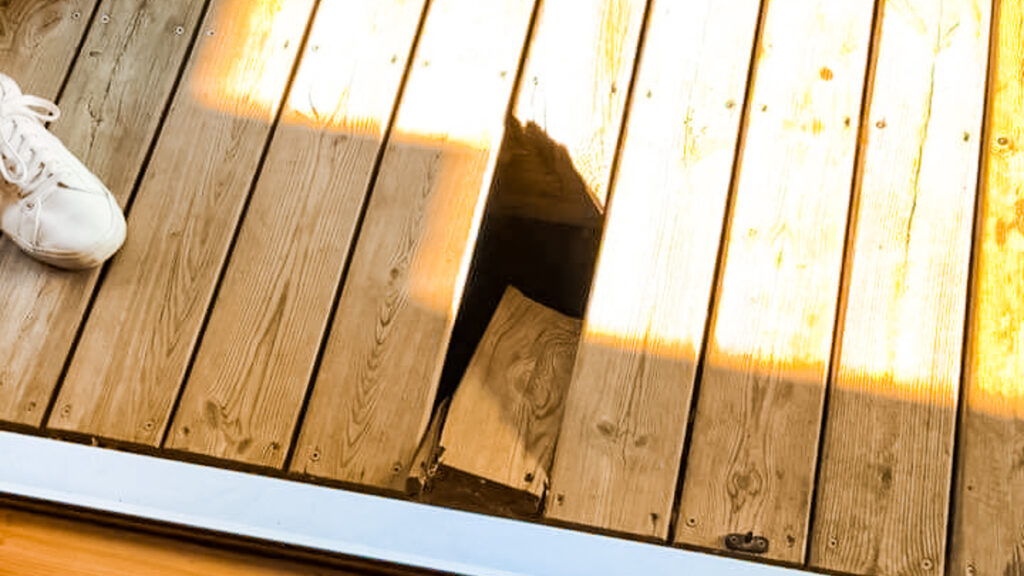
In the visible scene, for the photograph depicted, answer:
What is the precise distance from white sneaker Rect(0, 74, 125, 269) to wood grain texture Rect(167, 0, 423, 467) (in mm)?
207

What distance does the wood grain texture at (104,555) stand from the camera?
179 cm

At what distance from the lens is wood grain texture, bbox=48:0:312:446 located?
1.96 metres

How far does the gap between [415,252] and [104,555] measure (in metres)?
0.65

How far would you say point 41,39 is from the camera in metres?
2.29

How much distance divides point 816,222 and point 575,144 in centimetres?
41

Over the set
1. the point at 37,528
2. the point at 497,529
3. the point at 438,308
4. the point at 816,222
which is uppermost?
the point at 816,222

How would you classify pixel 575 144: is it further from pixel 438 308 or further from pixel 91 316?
pixel 91 316

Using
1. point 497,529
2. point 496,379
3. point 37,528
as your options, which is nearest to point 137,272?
point 37,528

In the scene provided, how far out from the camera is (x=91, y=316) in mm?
Answer: 2023

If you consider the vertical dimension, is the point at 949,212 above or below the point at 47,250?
above

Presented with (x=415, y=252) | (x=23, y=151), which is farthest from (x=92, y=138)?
(x=415, y=252)

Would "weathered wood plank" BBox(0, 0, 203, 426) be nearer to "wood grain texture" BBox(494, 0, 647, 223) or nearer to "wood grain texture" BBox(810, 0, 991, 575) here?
"wood grain texture" BBox(494, 0, 647, 223)

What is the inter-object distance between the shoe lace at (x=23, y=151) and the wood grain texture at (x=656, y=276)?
882 mm

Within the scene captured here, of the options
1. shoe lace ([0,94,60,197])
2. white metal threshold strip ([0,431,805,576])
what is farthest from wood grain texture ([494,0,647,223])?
shoe lace ([0,94,60,197])
